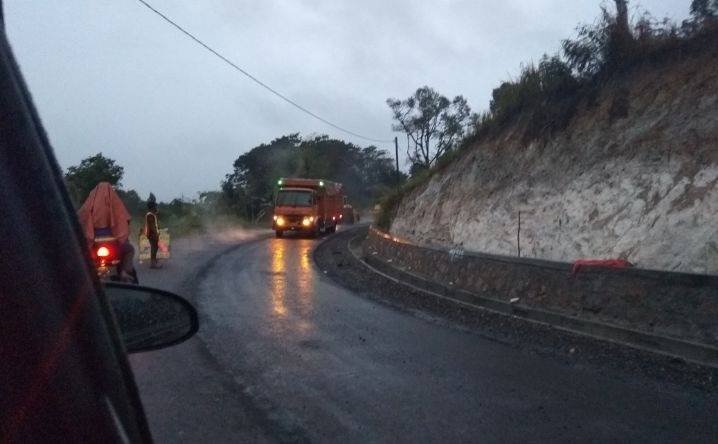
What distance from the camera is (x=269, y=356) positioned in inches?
369

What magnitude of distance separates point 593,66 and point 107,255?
14.4 meters

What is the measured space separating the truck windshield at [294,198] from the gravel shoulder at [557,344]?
2046cm

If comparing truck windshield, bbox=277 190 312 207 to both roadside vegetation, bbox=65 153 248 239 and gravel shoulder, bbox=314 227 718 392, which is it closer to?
roadside vegetation, bbox=65 153 248 239

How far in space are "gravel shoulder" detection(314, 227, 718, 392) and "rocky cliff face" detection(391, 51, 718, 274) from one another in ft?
11.5

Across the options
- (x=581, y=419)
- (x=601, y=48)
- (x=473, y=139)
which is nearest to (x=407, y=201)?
(x=473, y=139)

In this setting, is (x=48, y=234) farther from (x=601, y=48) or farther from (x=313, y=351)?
(x=601, y=48)

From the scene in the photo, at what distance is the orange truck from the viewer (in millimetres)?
37438

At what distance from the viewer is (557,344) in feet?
34.0

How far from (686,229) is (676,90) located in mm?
4577

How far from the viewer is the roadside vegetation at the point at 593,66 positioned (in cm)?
1844

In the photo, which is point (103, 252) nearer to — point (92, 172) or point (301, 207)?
point (92, 172)

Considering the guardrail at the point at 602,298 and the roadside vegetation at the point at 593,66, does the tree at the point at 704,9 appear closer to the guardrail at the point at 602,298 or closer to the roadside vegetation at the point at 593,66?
the roadside vegetation at the point at 593,66

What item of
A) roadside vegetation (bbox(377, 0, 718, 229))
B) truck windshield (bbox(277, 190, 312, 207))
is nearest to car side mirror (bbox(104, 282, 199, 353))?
roadside vegetation (bbox(377, 0, 718, 229))

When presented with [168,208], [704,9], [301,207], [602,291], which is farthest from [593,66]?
[168,208]
